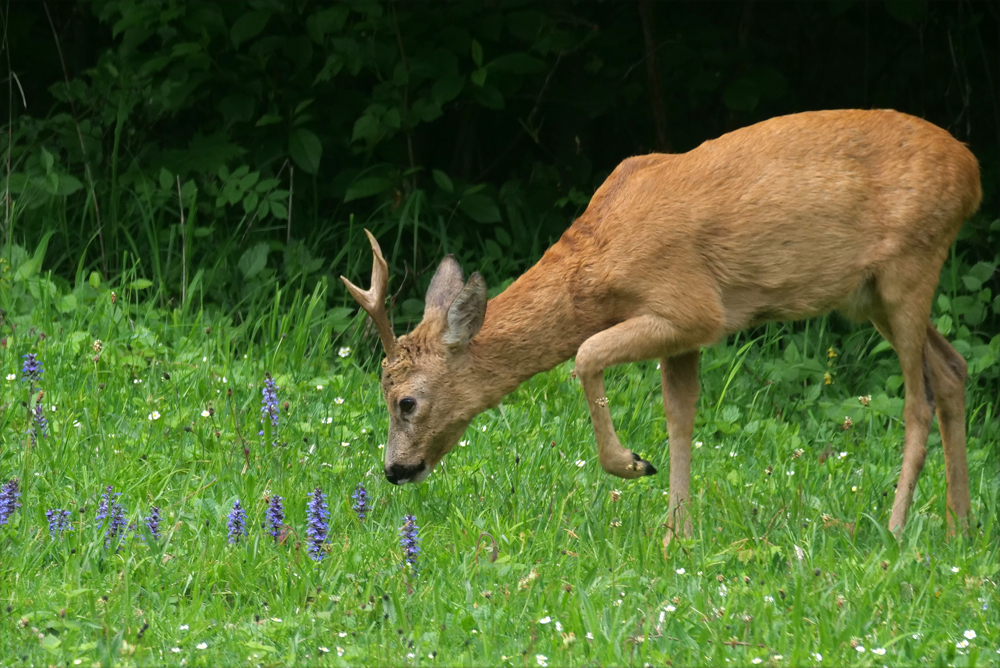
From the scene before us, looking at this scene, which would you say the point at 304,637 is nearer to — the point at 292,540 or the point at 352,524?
the point at 292,540

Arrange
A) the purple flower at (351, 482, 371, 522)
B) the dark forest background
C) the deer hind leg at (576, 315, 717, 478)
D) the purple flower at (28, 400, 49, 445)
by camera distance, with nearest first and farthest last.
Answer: the purple flower at (351, 482, 371, 522) < the deer hind leg at (576, 315, 717, 478) < the purple flower at (28, 400, 49, 445) < the dark forest background

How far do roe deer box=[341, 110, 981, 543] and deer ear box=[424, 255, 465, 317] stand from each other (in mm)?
12

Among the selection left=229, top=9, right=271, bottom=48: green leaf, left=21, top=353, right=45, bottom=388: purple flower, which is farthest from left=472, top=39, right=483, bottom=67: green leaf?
left=21, top=353, right=45, bottom=388: purple flower

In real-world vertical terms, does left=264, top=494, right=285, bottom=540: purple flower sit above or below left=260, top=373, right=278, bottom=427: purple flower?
above

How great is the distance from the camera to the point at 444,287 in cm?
561

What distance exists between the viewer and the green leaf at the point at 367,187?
7.73 m

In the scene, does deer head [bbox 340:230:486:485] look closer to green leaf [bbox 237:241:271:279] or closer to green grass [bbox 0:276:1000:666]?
green grass [bbox 0:276:1000:666]

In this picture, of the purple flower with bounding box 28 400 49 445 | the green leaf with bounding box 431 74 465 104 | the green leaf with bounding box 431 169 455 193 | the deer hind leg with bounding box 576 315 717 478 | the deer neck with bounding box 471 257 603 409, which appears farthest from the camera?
the green leaf with bounding box 431 169 455 193

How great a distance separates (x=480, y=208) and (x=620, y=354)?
2.98 meters

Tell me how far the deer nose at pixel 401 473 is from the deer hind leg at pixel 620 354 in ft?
2.43

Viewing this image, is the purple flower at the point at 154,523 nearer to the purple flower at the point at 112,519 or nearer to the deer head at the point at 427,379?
the purple flower at the point at 112,519

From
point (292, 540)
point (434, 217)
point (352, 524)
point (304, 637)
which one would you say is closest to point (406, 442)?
point (352, 524)

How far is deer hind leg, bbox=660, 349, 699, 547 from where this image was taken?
553cm

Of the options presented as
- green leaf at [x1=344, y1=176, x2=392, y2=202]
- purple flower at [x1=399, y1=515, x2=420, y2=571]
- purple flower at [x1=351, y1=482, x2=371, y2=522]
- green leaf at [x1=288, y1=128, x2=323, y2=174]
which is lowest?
green leaf at [x1=344, y1=176, x2=392, y2=202]
